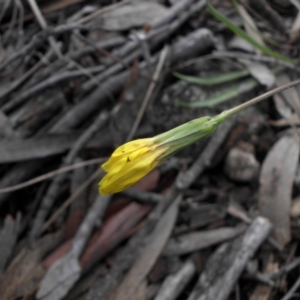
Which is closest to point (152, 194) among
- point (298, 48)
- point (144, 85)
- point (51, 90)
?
point (144, 85)

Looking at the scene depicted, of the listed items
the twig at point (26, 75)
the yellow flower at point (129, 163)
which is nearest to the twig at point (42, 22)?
the twig at point (26, 75)

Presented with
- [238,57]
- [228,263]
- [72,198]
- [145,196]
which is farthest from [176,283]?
[238,57]

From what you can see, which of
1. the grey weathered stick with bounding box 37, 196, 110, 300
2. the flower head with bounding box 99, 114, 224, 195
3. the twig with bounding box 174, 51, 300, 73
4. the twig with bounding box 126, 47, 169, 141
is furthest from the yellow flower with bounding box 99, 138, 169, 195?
the twig with bounding box 174, 51, 300, 73

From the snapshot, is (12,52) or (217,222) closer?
(217,222)

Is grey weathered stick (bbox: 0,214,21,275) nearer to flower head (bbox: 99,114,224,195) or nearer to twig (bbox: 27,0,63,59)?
flower head (bbox: 99,114,224,195)

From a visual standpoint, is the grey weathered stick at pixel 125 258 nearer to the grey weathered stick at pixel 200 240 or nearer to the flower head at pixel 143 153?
the grey weathered stick at pixel 200 240

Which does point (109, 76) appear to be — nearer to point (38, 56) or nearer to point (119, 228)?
point (38, 56)
